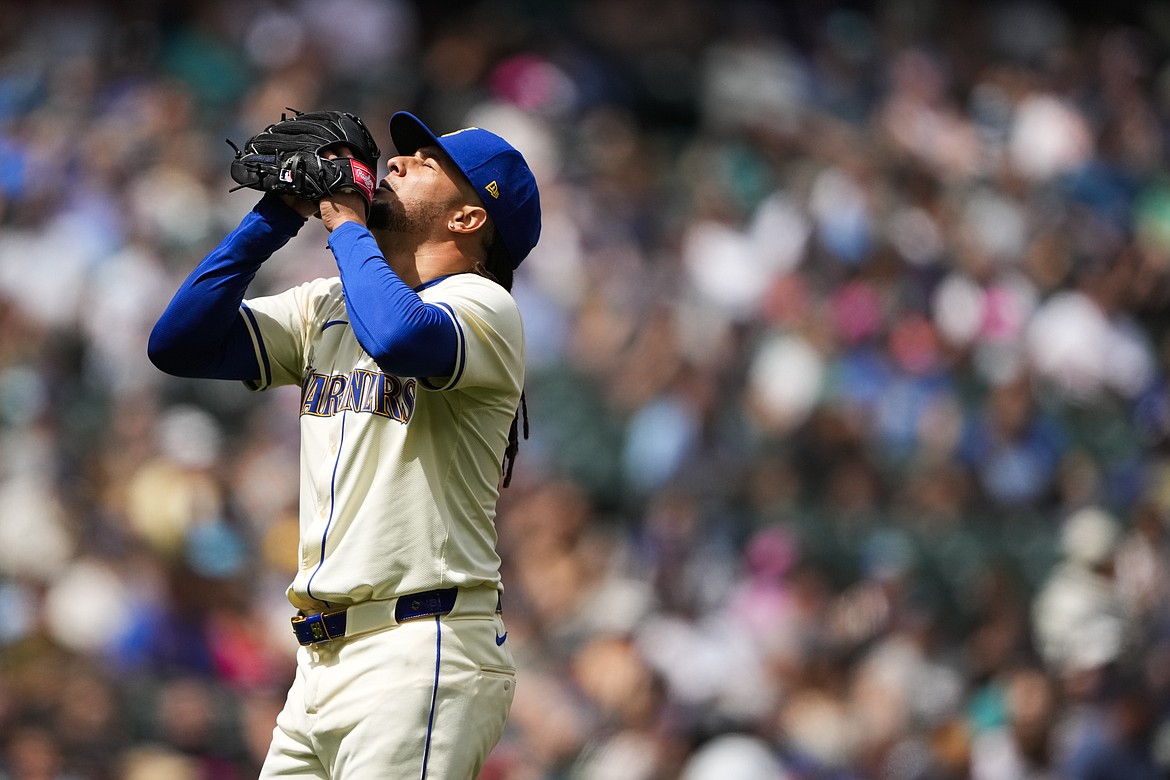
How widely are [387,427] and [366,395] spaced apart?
90mm

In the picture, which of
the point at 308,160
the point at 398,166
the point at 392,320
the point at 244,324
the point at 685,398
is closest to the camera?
the point at 392,320

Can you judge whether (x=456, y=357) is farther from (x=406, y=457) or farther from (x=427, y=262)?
(x=427, y=262)

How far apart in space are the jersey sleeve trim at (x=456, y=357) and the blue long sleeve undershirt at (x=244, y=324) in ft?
0.05

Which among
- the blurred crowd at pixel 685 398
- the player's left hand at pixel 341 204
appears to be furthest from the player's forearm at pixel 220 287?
the blurred crowd at pixel 685 398

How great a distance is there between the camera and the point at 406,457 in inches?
122

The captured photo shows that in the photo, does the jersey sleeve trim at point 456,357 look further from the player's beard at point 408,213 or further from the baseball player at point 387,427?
the player's beard at point 408,213

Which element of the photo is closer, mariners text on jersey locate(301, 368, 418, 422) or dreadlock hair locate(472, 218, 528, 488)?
mariners text on jersey locate(301, 368, 418, 422)

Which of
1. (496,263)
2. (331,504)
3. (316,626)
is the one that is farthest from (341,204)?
(316,626)

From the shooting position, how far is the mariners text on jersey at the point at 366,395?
315 cm

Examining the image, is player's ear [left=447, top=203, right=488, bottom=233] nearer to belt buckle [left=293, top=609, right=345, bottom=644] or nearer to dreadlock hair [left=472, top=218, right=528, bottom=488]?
dreadlock hair [left=472, top=218, right=528, bottom=488]

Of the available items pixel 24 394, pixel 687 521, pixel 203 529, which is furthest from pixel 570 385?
pixel 24 394

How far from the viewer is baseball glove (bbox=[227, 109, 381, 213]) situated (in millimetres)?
3080

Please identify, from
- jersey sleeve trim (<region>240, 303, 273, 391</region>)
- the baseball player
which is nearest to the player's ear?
the baseball player

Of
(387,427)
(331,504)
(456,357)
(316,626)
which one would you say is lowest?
(316,626)
